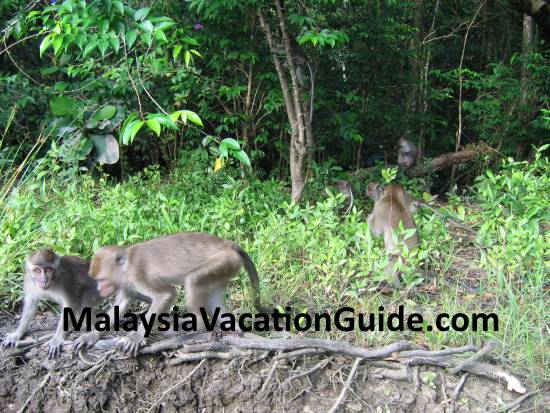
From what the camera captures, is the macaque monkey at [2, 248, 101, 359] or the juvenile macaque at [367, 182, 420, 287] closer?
the macaque monkey at [2, 248, 101, 359]

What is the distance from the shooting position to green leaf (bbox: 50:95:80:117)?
835 cm

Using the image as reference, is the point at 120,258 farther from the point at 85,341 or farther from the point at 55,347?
the point at 55,347

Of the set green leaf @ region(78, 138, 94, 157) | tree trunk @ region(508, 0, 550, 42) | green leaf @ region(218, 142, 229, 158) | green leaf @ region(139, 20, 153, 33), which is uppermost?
tree trunk @ region(508, 0, 550, 42)

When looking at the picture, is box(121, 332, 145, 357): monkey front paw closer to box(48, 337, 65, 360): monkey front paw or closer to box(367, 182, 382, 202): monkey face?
box(48, 337, 65, 360): monkey front paw

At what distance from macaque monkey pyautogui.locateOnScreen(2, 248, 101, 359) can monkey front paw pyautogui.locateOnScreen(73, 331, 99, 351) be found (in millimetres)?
126

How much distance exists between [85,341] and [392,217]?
294cm

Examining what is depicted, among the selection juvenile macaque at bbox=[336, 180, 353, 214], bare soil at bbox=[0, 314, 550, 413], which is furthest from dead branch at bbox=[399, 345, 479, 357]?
juvenile macaque at bbox=[336, 180, 353, 214]

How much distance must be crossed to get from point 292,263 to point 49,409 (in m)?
2.23

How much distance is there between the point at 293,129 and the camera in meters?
7.02

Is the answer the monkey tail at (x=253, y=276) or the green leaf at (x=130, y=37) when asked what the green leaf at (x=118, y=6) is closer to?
the green leaf at (x=130, y=37)

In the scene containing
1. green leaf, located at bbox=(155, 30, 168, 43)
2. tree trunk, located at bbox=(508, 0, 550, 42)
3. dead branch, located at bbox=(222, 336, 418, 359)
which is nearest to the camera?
green leaf, located at bbox=(155, 30, 168, 43)

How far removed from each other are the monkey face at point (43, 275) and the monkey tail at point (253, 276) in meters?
1.28

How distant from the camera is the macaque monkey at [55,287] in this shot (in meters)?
4.29

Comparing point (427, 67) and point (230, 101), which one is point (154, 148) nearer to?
point (230, 101)
